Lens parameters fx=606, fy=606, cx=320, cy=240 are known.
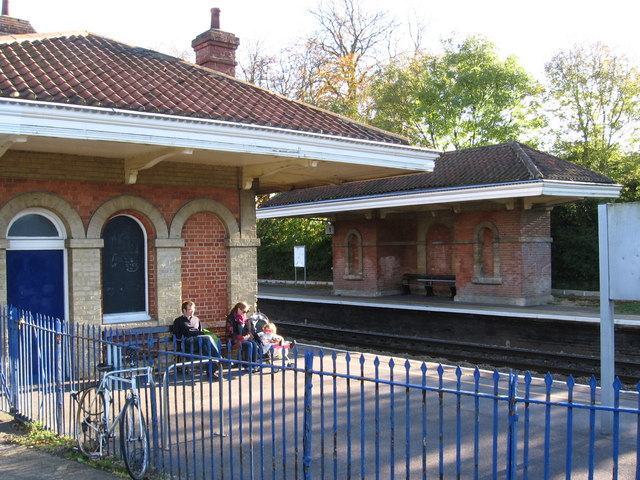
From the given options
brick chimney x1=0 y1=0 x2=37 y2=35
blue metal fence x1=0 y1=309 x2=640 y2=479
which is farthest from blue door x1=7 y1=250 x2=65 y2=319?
brick chimney x1=0 y1=0 x2=37 y2=35

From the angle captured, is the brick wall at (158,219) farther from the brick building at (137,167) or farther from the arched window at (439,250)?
the arched window at (439,250)

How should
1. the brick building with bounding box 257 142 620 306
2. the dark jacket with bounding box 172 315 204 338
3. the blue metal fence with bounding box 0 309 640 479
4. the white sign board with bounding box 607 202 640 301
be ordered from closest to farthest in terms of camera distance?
the blue metal fence with bounding box 0 309 640 479, the white sign board with bounding box 607 202 640 301, the dark jacket with bounding box 172 315 204 338, the brick building with bounding box 257 142 620 306

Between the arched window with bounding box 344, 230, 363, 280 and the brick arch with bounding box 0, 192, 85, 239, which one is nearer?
the brick arch with bounding box 0, 192, 85, 239

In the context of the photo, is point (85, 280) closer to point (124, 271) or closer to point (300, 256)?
point (124, 271)

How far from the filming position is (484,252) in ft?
67.5

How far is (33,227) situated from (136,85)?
271 centimetres

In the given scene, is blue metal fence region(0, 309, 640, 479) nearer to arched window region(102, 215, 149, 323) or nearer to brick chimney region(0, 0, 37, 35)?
arched window region(102, 215, 149, 323)

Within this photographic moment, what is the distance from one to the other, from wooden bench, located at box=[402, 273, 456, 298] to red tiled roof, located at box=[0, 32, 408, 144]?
11.8 meters

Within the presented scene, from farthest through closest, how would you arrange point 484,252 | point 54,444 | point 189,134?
point 484,252, point 189,134, point 54,444

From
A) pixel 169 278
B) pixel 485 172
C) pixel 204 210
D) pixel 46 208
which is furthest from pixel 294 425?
pixel 485 172

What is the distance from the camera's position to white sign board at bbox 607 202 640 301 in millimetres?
6414

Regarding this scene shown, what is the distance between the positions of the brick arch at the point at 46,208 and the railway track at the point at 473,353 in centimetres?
875

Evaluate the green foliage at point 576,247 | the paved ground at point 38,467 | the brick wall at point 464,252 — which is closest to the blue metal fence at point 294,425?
the paved ground at point 38,467

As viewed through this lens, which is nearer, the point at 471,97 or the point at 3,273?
the point at 3,273
